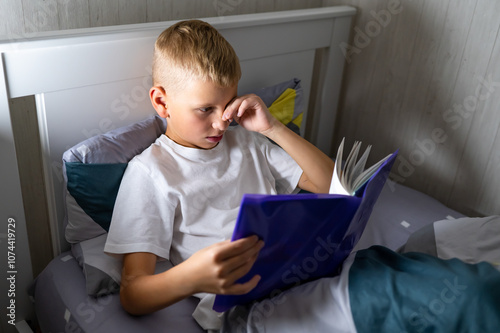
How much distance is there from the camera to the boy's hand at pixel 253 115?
0.98 metres

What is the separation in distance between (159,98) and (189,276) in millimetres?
380

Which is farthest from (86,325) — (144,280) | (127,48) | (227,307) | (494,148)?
(494,148)

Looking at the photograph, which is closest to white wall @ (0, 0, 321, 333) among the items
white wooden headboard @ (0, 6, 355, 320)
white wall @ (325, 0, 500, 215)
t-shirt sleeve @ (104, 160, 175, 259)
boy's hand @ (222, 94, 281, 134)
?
white wooden headboard @ (0, 6, 355, 320)

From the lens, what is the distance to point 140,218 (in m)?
0.89

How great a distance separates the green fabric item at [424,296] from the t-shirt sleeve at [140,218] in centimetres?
35

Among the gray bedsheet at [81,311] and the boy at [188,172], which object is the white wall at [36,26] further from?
the boy at [188,172]

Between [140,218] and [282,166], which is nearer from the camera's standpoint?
[140,218]

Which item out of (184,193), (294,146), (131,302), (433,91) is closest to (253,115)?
(294,146)

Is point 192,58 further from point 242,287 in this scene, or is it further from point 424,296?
point 424,296

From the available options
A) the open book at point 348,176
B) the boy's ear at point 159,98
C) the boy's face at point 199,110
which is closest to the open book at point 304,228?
the open book at point 348,176

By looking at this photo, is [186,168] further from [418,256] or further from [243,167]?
[418,256]

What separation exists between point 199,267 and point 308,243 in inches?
7.2

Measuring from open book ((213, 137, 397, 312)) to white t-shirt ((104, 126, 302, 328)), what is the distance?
0.59 ft

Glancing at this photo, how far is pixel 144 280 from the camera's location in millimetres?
824
